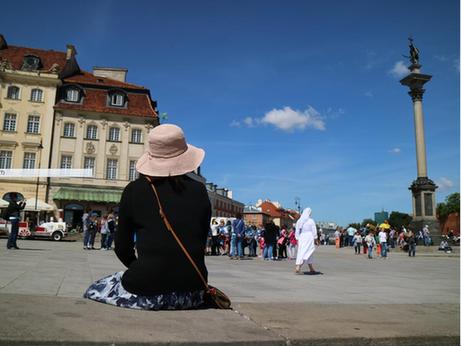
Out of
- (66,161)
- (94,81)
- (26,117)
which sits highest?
(94,81)

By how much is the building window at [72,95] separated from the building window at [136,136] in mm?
7121

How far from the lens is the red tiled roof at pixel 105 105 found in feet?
154

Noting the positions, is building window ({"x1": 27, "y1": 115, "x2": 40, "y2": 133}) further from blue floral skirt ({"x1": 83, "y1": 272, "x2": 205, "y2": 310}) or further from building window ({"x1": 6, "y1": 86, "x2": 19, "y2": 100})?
blue floral skirt ({"x1": 83, "y1": 272, "x2": 205, "y2": 310})

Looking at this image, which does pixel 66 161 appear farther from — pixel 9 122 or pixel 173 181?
pixel 173 181

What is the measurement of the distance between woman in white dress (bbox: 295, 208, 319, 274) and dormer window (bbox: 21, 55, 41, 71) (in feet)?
141

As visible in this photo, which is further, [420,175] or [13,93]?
[13,93]

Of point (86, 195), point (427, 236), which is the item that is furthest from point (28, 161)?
point (427, 236)

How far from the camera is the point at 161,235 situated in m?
3.60

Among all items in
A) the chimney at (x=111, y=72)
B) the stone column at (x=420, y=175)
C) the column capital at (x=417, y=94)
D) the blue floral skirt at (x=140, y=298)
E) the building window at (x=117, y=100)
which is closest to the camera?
the blue floral skirt at (x=140, y=298)

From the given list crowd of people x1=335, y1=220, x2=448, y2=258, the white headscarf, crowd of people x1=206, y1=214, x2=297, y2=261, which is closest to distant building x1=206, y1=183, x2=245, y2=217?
crowd of people x1=335, y1=220, x2=448, y2=258

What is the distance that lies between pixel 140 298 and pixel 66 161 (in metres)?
46.0

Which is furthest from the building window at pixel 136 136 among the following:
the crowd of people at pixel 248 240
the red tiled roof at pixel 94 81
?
the crowd of people at pixel 248 240

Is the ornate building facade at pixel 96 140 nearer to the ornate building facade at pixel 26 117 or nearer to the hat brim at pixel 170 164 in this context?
the ornate building facade at pixel 26 117

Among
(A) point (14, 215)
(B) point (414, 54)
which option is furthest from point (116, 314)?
(B) point (414, 54)
